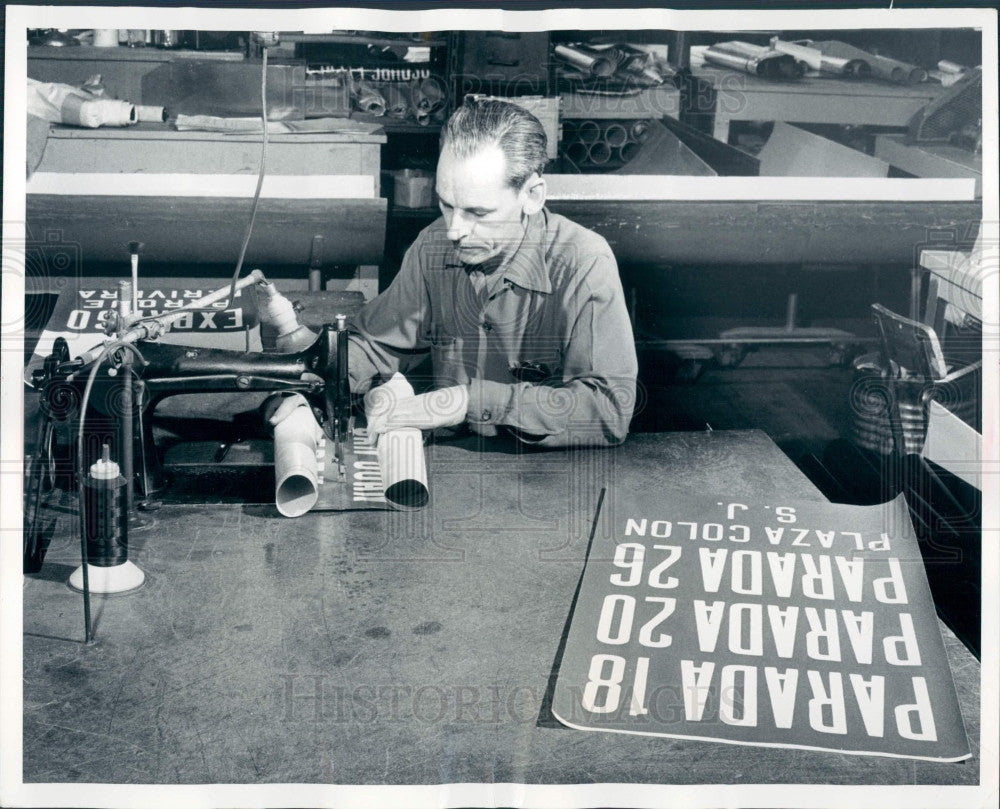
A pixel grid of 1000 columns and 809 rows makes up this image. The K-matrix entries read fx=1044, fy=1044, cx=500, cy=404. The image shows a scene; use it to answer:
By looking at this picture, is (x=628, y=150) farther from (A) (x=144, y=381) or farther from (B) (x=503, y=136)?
(A) (x=144, y=381)

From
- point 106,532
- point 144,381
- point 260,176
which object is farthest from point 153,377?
point 260,176

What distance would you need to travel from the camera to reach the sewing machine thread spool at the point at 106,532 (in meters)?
1.07

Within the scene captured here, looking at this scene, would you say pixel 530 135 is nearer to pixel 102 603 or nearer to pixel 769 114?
pixel 769 114

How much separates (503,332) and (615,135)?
1.14 feet

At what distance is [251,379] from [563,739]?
508 mm

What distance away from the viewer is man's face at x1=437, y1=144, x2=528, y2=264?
125cm

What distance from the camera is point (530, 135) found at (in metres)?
1.27

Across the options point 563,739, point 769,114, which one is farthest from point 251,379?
point 769,114

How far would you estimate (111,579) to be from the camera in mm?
1091

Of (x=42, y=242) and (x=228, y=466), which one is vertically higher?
(x=42, y=242)

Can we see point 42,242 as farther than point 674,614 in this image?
Yes

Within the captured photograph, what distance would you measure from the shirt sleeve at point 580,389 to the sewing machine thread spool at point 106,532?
1.42ft

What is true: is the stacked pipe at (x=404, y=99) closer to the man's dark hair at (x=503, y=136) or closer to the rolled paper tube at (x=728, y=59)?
the man's dark hair at (x=503, y=136)

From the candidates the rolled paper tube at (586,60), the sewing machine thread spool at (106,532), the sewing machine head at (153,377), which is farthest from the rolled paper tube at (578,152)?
the sewing machine thread spool at (106,532)
